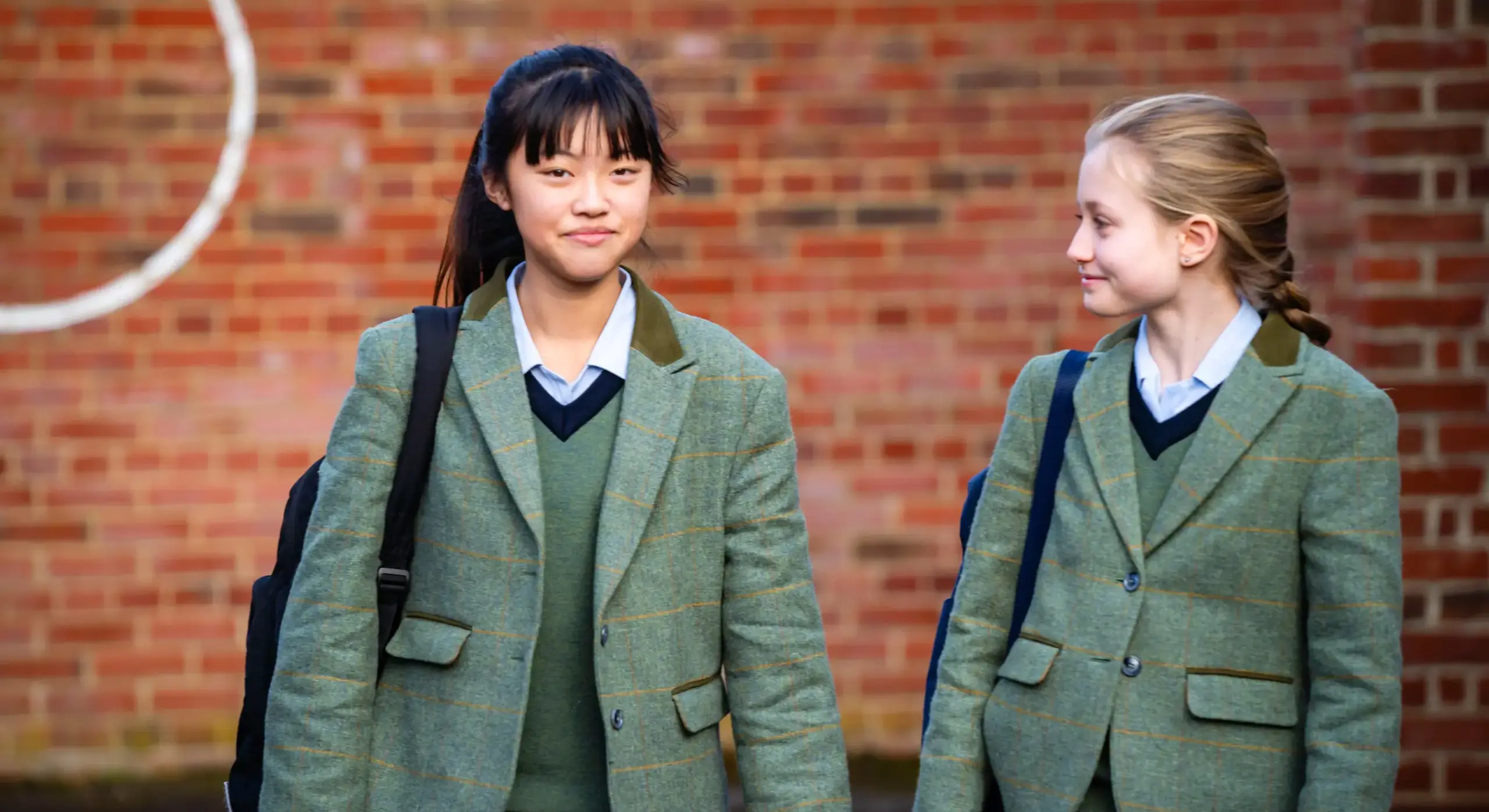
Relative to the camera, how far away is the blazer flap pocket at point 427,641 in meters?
2.59

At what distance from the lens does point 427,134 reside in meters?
5.11

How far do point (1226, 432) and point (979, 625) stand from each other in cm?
54

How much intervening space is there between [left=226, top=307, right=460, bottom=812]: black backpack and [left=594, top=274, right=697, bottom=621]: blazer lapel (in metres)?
0.31

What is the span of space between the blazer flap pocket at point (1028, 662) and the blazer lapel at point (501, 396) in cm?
83

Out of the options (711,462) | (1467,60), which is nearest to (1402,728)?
(1467,60)

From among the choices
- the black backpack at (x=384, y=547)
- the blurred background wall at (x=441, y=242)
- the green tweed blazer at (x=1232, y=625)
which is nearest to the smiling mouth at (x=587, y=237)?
the black backpack at (x=384, y=547)

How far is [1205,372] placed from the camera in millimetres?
2732

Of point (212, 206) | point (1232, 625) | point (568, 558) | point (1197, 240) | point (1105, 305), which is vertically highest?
point (212, 206)

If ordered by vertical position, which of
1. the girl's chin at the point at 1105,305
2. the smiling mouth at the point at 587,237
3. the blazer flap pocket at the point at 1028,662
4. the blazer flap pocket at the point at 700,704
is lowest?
the blazer flap pocket at the point at 700,704

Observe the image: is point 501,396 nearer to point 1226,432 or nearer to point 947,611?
point 947,611

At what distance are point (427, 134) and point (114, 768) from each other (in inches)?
89.0

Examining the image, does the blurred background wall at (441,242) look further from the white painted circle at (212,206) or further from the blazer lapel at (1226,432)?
the blazer lapel at (1226,432)

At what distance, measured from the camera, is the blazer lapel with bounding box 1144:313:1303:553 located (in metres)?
2.63

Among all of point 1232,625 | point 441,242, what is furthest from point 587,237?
point 441,242
